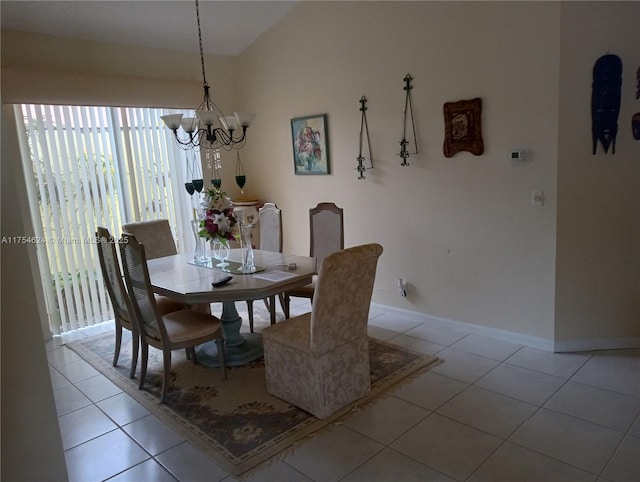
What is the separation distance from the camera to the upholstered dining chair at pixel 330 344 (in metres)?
2.50

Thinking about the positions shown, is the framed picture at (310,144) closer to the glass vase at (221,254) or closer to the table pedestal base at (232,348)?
the glass vase at (221,254)

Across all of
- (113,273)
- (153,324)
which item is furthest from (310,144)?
(153,324)

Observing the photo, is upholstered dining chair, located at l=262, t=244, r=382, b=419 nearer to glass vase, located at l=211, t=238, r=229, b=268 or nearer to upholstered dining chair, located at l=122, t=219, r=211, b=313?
glass vase, located at l=211, t=238, r=229, b=268

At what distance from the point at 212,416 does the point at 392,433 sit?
1064 mm

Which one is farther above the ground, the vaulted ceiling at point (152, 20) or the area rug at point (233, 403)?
the vaulted ceiling at point (152, 20)

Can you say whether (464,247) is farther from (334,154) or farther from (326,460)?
(326,460)

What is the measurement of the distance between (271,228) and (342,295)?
206 cm

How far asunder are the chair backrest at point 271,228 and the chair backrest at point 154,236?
878mm

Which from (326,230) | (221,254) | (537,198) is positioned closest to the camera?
(537,198)

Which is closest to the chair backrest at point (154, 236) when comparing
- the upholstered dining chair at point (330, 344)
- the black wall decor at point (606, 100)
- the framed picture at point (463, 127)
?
the upholstered dining chair at point (330, 344)

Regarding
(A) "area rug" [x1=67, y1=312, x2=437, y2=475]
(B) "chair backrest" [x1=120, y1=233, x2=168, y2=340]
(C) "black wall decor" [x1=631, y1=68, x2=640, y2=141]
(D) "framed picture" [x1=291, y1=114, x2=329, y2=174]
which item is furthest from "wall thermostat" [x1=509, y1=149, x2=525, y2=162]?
(B) "chair backrest" [x1=120, y1=233, x2=168, y2=340]

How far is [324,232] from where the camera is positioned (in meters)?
4.20

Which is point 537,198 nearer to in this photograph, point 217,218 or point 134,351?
point 217,218

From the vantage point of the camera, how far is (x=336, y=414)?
2725 mm
